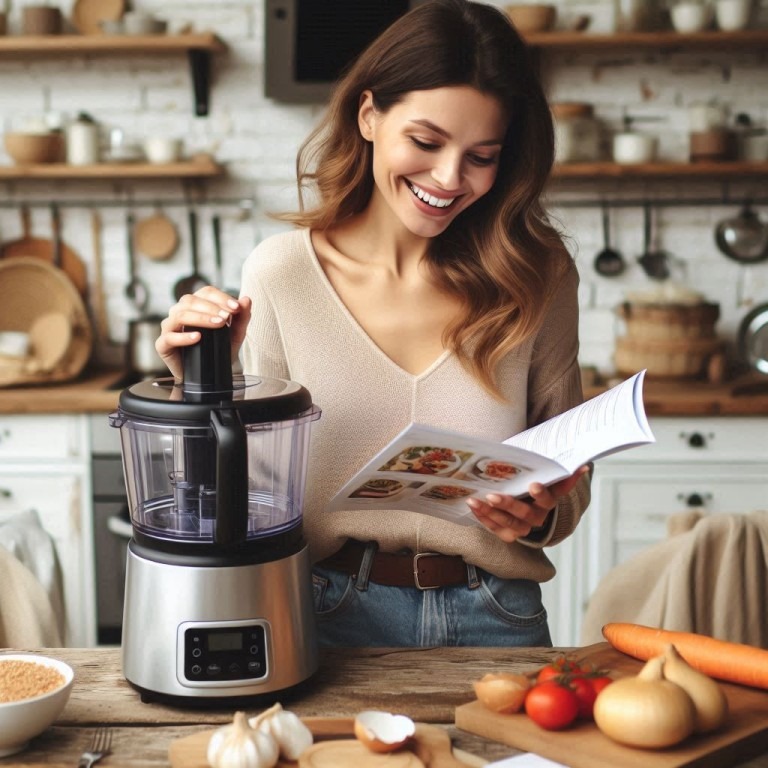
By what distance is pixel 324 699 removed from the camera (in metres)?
1.15

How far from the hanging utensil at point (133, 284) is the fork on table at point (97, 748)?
2.58 meters

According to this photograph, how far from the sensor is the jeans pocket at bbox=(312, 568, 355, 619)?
1.39 metres

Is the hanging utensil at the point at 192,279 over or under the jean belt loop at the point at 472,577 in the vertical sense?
over

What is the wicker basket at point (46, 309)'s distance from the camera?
3.29 meters

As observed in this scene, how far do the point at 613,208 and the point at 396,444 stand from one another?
2594 millimetres

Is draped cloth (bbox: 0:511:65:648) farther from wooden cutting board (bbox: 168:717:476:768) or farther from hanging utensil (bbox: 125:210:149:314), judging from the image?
hanging utensil (bbox: 125:210:149:314)

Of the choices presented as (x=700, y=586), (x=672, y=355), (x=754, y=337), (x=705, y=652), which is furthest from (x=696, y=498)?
(x=705, y=652)

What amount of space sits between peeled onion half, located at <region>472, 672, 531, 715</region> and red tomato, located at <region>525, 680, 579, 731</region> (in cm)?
2

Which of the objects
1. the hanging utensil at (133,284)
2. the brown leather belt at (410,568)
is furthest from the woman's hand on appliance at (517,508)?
the hanging utensil at (133,284)

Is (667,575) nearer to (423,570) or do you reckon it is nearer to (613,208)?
(423,570)

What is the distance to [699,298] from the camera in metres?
3.21

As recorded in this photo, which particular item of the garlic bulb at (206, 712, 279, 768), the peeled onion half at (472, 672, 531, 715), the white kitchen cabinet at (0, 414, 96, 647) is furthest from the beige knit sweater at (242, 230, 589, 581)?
the white kitchen cabinet at (0, 414, 96, 647)

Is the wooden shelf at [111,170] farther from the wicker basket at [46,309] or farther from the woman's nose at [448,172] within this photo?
the woman's nose at [448,172]

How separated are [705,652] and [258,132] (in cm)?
266
